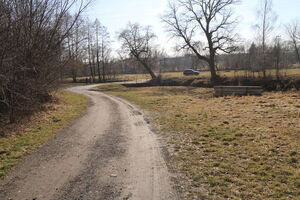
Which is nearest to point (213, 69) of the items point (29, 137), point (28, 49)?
point (28, 49)

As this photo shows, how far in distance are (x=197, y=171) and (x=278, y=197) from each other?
1466mm

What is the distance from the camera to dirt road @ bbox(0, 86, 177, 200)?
358 centimetres

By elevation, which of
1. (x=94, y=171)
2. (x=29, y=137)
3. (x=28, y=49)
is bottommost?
(x=94, y=171)

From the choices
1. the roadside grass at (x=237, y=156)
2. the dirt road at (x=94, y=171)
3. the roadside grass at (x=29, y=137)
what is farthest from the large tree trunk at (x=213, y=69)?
the dirt road at (x=94, y=171)

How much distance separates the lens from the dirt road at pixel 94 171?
358cm

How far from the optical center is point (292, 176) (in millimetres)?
3871

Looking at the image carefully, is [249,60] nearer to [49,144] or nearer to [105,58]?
[49,144]

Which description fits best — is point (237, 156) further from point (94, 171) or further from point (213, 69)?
point (213, 69)

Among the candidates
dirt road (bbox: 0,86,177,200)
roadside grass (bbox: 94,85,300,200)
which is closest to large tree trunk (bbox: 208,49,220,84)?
roadside grass (bbox: 94,85,300,200)

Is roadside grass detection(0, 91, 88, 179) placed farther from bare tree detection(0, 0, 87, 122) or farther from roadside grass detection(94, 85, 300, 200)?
roadside grass detection(94, 85, 300, 200)

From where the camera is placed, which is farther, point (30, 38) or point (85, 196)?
point (30, 38)

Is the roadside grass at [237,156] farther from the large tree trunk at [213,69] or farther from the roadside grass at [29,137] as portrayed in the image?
the large tree trunk at [213,69]

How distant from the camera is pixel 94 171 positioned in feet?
14.5

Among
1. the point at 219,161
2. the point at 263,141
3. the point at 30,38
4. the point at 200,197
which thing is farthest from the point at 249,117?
the point at 30,38
